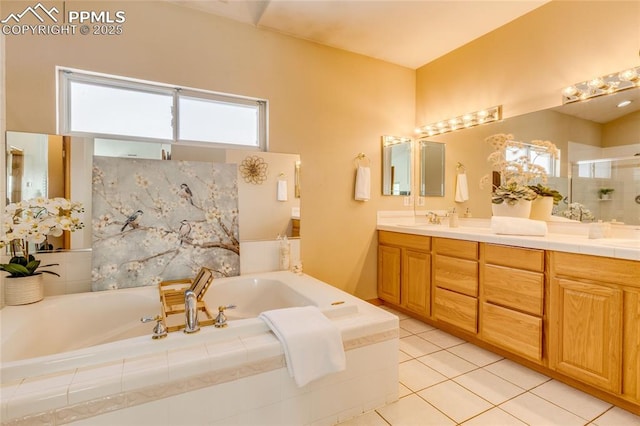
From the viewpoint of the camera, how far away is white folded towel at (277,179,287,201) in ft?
8.85

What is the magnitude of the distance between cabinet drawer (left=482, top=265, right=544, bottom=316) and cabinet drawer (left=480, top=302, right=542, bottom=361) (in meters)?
0.05

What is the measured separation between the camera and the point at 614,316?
1612 millimetres

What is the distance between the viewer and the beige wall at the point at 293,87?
199 cm

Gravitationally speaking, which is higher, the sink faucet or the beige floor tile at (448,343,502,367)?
the sink faucet

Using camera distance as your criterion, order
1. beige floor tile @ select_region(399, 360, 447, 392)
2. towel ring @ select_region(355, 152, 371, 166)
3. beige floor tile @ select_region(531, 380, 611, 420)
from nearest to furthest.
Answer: beige floor tile @ select_region(531, 380, 611, 420), beige floor tile @ select_region(399, 360, 447, 392), towel ring @ select_region(355, 152, 371, 166)

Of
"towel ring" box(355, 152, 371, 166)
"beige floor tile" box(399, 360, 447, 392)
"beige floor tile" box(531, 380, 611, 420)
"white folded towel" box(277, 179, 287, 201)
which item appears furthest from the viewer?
"towel ring" box(355, 152, 371, 166)

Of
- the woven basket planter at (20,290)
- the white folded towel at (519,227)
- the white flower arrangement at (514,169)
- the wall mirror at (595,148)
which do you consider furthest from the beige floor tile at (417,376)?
the woven basket planter at (20,290)

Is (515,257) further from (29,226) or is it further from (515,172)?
(29,226)

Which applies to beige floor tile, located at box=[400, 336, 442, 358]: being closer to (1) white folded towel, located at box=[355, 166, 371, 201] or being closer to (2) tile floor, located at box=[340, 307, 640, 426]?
(2) tile floor, located at box=[340, 307, 640, 426]

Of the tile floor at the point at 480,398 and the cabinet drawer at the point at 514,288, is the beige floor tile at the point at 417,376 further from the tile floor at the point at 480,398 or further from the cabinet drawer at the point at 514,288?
the cabinet drawer at the point at 514,288

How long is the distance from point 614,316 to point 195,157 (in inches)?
111

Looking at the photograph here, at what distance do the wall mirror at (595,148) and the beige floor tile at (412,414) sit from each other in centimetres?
173

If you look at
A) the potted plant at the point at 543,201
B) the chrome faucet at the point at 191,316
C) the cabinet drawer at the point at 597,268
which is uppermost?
the potted plant at the point at 543,201

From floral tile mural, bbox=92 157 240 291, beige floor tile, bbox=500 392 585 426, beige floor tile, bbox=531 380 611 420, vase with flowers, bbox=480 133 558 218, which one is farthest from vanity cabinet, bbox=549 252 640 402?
floral tile mural, bbox=92 157 240 291
